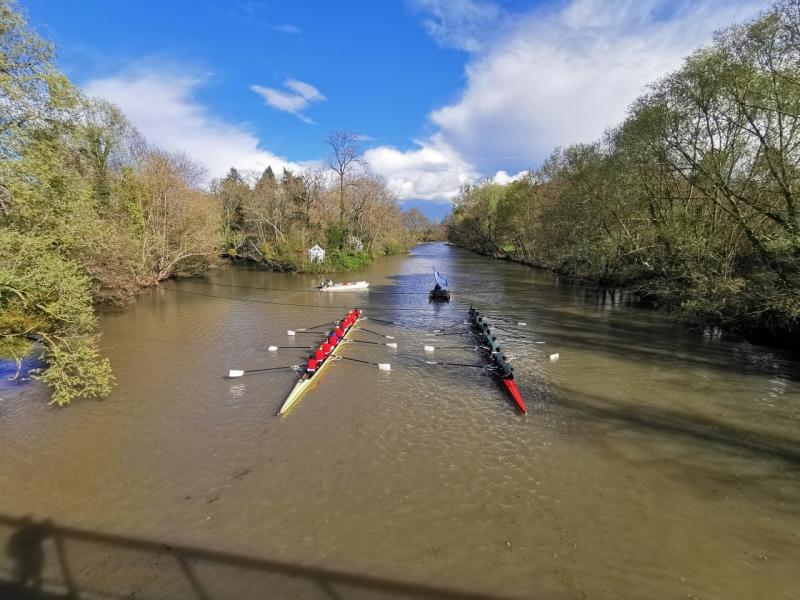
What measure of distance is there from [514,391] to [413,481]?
489 cm

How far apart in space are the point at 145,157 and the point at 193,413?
101 ft

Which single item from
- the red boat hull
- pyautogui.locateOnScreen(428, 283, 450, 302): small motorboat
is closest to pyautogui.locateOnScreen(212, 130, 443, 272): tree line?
pyautogui.locateOnScreen(428, 283, 450, 302): small motorboat

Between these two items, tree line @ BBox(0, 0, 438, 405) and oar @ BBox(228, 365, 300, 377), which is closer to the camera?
tree line @ BBox(0, 0, 438, 405)

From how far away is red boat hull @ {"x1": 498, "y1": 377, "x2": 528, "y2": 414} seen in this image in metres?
11.1

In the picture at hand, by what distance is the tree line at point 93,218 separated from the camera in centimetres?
905

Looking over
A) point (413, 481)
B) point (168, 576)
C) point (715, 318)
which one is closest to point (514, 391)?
point (413, 481)

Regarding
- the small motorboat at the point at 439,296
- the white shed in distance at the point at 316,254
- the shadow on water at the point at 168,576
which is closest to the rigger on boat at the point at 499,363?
the shadow on water at the point at 168,576

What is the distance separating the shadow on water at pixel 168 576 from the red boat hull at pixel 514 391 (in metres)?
6.10

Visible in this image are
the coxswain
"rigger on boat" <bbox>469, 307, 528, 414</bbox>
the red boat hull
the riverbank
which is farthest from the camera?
the riverbank

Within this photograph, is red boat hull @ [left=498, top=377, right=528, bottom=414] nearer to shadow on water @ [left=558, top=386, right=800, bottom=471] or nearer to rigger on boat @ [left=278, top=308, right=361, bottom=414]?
shadow on water @ [left=558, top=386, right=800, bottom=471]

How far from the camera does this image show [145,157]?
33062 mm

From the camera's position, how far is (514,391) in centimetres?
1173

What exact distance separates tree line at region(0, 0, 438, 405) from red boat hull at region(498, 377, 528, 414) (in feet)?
36.9

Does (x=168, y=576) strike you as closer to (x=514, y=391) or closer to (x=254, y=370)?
(x=254, y=370)
